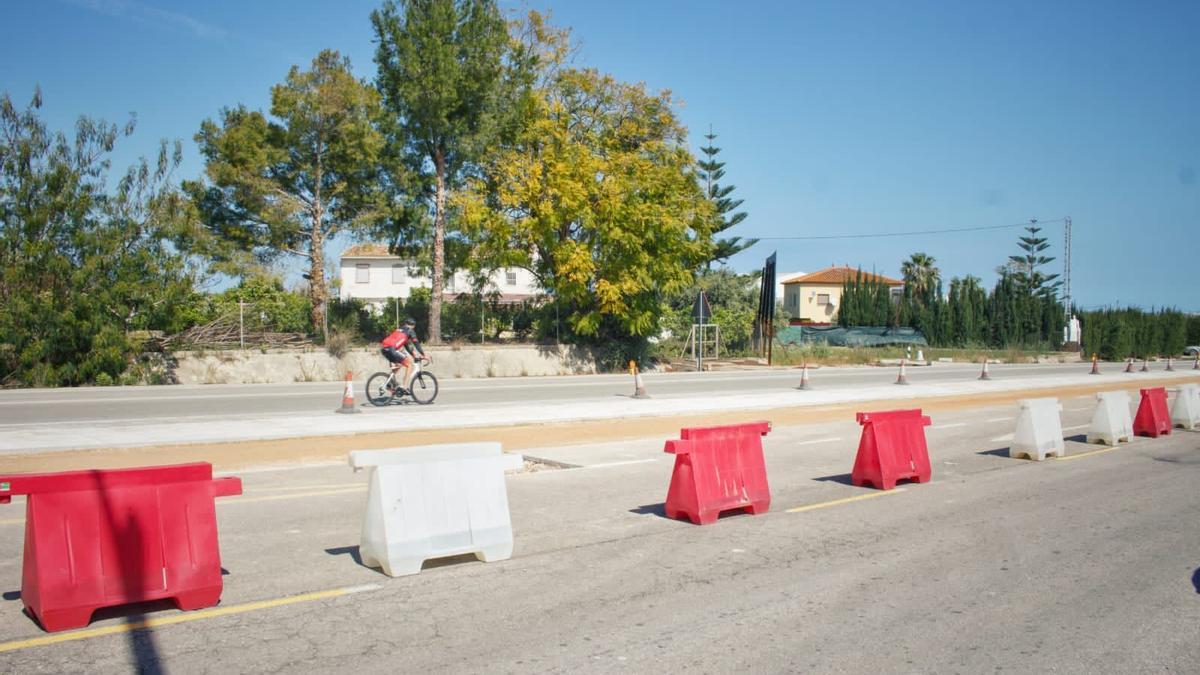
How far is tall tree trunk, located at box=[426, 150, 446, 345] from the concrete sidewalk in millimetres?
12800

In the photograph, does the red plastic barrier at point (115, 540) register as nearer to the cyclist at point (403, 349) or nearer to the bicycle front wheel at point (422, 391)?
the cyclist at point (403, 349)

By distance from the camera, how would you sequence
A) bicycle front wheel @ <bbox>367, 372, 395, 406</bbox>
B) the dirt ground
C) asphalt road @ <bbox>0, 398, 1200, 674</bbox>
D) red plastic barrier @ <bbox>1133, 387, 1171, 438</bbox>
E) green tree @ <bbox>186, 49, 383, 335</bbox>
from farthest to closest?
green tree @ <bbox>186, 49, 383, 335</bbox>, bicycle front wheel @ <bbox>367, 372, 395, 406</bbox>, red plastic barrier @ <bbox>1133, 387, 1171, 438</bbox>, the dirt ground, asphalt road @ <bbox>0, 398, 1200, 674</bbox>

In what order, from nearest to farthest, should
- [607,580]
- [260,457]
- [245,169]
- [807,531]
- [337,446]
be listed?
[607,580], [807,531], [260,457], [337,446], [245,169]

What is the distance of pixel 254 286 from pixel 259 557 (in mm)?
32136

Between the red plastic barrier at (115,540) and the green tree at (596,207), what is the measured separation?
28.0 meters

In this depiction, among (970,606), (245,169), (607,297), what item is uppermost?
(245,169)

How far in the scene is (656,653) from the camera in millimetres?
5191

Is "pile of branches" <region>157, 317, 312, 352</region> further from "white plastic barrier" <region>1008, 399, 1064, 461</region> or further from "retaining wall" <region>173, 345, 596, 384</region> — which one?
"white plastic barrier" <region>1008, 399, 1064, 461</region>

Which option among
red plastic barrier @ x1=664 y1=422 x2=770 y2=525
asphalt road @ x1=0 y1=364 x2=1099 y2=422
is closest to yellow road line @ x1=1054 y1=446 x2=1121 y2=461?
red plastic barrier @ x1=664 y1=422 x2=770 y2=525

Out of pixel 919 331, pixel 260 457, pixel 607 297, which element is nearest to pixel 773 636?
pixel 260 457

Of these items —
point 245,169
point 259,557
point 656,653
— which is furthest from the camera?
point 245,169

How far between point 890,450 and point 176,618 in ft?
26.3

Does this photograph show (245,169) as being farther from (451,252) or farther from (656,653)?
(656,653)

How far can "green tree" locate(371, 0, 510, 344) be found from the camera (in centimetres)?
3428
